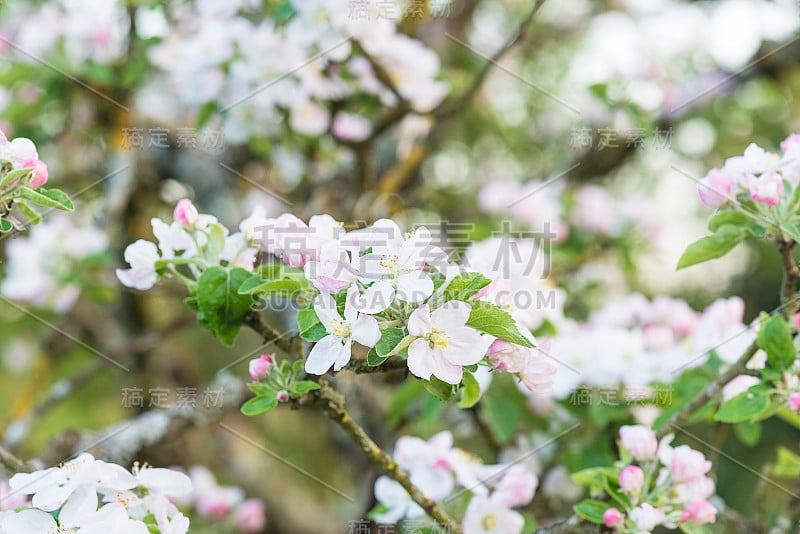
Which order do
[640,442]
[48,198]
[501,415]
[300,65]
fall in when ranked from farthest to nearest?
[300,65] < [501,415] < [640,442] < [48,198]

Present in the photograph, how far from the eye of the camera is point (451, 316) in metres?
0.89

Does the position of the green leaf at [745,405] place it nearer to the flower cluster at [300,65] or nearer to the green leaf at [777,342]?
the green leaf at [777,342]

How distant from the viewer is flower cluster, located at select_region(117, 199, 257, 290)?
3.71 ft

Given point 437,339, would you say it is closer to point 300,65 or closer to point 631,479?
point 631,479

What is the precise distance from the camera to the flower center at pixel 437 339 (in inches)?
35.2

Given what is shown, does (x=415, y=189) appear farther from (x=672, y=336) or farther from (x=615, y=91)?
(x=672, y=336)

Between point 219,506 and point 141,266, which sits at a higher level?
point 141,266

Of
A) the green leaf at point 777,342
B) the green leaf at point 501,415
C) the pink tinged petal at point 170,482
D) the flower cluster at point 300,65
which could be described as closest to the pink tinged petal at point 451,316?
the pink tinged petal at point 170,482

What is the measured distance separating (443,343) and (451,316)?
0.03 meters

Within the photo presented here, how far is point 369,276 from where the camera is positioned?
910 millimetres

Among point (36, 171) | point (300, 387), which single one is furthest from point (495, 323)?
point (36, 171)

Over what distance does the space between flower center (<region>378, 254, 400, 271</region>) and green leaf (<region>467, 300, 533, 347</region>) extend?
11 cm

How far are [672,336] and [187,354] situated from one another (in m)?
2.06

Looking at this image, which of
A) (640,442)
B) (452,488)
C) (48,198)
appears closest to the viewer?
(48,198)
